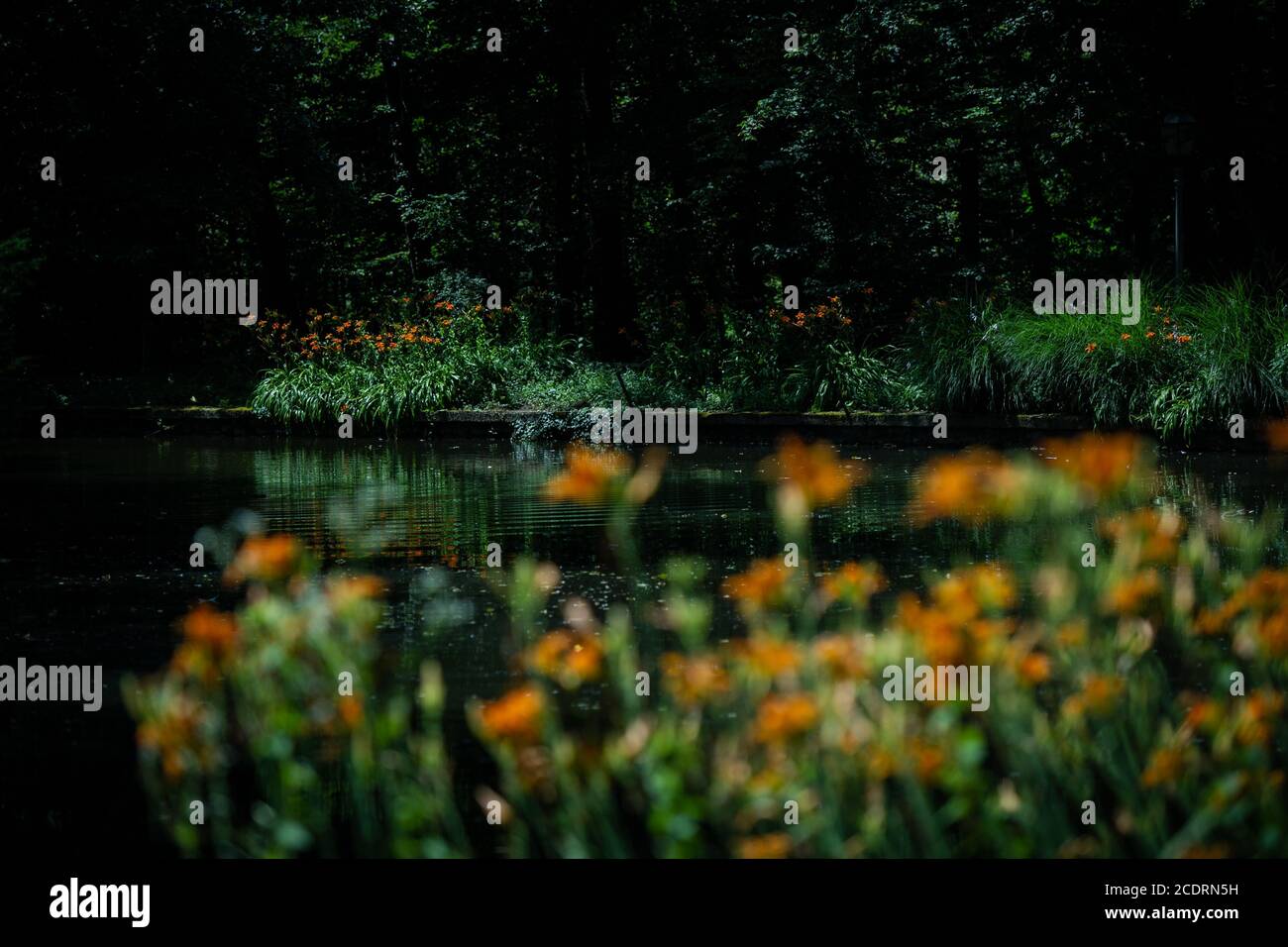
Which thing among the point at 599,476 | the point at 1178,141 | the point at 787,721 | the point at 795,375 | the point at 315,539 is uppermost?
the point at 1178,141

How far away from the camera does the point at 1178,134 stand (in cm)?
1911

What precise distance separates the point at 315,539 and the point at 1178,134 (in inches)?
496

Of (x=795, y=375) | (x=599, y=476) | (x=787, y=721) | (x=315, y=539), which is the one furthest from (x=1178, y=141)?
(x=787, y=721)

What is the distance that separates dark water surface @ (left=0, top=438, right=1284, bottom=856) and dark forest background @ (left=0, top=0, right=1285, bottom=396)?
268 inches

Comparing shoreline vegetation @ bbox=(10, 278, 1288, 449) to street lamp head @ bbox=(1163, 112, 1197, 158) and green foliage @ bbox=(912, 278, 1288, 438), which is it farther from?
street lamp head @ bbox=(1163, 112, 1197, 158)

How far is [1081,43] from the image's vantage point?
22375 mm

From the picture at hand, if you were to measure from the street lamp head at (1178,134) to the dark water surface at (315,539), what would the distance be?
5.19 metres

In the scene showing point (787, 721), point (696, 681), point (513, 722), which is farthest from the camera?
point (696, 681)

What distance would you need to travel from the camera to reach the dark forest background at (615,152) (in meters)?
22.5

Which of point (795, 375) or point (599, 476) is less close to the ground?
point (795, 375)

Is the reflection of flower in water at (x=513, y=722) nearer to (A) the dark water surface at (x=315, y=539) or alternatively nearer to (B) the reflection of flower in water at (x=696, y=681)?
(B) the reflection of flower in water at (x=696, y=681)

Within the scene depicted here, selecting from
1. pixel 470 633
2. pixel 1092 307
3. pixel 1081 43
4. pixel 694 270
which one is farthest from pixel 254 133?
pixel 470 633

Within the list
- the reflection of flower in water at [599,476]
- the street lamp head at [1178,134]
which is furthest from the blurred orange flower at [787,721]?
the street lamp head at [1178,134]

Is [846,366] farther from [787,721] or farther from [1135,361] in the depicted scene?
[787,721]
